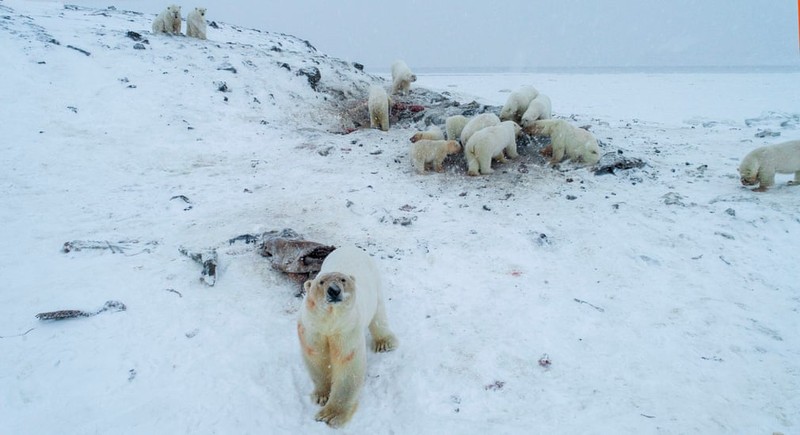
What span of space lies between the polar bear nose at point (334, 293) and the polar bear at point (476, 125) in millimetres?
6046

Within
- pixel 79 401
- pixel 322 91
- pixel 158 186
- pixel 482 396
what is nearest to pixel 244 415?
pixel 79 401

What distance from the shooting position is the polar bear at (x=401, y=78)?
49.2ft

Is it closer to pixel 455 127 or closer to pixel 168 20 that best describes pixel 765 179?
pixel 455 127

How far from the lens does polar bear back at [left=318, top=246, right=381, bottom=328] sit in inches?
137

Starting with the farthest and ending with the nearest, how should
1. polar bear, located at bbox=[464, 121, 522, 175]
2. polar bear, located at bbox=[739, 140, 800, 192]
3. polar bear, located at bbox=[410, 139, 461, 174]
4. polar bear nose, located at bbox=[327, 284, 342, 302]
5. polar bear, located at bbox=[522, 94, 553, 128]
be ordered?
polar bear, located at bbox=[522, 94, 553, 128], polar bear, located at bbox=[410, 139, 461, 174], polar bear, located at bbox=[464, 121, 522, 175], polar bear, located at bbox=[739, 140, 800, 192], polar bear nose, located at bbox=[327, 284, 342, 302]

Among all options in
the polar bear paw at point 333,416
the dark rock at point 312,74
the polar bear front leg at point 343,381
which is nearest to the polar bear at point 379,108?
the dark rock at point 312,74

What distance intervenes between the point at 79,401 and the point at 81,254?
2378mm

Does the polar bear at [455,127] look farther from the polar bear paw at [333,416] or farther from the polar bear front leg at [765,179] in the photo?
the polar bear paw at [333,416]

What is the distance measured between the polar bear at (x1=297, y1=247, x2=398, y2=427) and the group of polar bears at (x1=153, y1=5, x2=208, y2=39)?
45.5 ft

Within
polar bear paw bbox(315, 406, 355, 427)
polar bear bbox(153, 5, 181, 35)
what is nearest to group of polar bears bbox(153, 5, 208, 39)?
polar bear bbox(153, 5, 181, 35)

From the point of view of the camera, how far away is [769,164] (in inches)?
260

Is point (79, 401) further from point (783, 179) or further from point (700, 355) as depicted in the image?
point (783, 179)

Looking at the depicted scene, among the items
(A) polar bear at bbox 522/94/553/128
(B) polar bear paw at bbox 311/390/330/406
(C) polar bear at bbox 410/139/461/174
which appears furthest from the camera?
(A) polar bear at bbox 522/94/553/128

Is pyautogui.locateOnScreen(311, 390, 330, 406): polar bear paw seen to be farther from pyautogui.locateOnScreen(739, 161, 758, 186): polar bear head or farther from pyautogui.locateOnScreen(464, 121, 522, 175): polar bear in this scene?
pyautogui.locateOnScreen(739, 161, 758, 186): polar bear head
